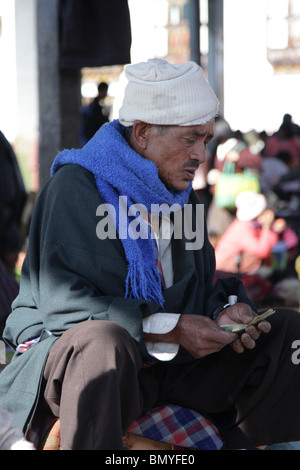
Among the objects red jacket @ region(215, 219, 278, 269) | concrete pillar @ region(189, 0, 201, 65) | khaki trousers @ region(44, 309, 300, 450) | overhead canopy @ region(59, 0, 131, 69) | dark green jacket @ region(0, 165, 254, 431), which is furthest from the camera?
concrete pillar @ region(189, 0, 201, 65)

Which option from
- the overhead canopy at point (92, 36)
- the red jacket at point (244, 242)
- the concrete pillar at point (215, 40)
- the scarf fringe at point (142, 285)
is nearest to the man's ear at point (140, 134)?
the scarf fringe at point (142, 285)

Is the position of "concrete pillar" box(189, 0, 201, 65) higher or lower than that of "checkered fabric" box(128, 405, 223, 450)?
higher

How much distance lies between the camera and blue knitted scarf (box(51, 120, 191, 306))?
8.16ft

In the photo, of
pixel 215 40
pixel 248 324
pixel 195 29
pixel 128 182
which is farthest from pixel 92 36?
pixel 215 40

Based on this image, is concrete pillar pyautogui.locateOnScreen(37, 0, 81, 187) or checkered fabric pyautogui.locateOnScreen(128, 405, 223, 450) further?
concrete pillar pyautogui.locateOnScreen(37, 0, 81, 187)

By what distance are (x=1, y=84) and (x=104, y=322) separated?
12401 millimetres

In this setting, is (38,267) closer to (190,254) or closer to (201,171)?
(190,254)

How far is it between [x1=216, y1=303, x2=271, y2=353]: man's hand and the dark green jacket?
0.13 m

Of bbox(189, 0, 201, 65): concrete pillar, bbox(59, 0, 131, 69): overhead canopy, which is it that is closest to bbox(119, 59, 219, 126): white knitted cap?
bbox(59, 0, 131, 69): overhead canopy

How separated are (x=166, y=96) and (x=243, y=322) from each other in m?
0.84

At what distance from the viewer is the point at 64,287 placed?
7.56ft

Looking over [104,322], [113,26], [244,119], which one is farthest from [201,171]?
[244,119]

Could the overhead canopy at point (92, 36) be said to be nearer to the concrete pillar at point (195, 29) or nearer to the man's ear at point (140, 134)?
the man's ear at point (140, 134)

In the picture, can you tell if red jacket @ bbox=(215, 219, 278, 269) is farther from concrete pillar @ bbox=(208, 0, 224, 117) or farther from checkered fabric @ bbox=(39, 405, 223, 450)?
concrete pillar @ bbox=(208, 0, 224, 117)
